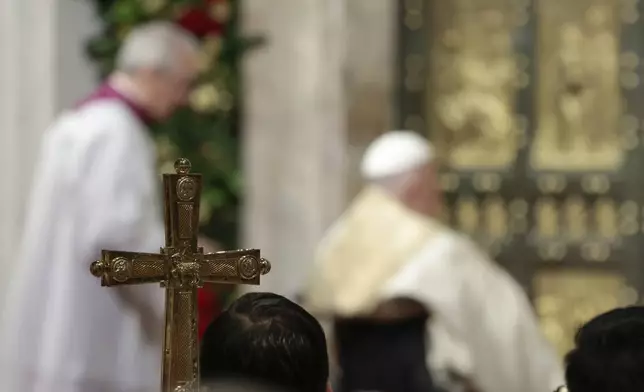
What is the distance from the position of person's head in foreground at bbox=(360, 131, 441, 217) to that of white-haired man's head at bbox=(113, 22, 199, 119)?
0.82 m

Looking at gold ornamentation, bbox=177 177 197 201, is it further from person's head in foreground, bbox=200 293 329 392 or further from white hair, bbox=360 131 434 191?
white hair, bbox=360 131 434 191

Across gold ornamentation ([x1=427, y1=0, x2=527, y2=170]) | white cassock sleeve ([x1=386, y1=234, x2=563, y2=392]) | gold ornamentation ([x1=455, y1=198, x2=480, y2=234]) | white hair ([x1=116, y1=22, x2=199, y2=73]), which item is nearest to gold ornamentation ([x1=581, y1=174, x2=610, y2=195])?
gold ornamentation ([x1=427, y1=0, x2=527, y2=170])

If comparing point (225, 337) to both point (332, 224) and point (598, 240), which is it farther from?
point (598, 240)

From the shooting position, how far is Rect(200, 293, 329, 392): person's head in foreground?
6.14 feet

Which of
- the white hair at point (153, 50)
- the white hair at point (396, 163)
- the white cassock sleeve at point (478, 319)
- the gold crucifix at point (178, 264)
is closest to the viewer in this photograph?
the gold crucifix at point (178, 264)

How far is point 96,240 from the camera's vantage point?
433 cm

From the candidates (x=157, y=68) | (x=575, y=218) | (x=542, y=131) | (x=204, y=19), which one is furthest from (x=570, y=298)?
(x=157, y=68)

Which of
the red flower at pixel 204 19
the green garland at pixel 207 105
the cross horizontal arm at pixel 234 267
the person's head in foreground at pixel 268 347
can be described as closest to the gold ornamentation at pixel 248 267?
the cross horizontal arm at pixel 234 267

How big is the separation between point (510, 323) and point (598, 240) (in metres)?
1.80

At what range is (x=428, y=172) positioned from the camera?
196 inches

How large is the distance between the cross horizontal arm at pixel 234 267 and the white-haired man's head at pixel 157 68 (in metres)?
2.24

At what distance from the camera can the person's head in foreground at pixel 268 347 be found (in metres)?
1.87

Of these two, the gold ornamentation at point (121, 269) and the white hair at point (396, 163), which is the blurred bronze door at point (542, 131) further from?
the gold ornamentation at point (121, 269)

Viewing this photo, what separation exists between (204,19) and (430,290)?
1683 mm
